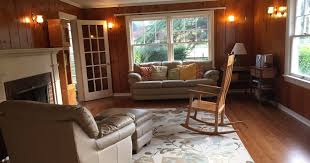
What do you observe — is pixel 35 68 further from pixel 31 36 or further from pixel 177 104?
pixel 177 104

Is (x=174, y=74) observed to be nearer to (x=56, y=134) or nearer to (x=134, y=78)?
(x=134, y=78)

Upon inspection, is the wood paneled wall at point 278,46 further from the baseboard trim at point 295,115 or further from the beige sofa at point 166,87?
the beige sofa at point 166,87

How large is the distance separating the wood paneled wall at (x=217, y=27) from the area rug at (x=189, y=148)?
9.51ft

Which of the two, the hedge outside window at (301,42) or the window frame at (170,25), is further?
the window frame at (170,25)

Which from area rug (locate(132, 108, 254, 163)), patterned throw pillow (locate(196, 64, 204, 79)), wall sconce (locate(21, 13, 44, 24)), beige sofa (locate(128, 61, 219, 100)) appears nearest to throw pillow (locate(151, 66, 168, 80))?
beige sofa (locate(128, 61, 219, 100))

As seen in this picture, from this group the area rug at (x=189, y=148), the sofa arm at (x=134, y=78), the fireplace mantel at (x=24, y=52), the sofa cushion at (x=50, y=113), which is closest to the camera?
the sofa cushion at (x=50, y=113)

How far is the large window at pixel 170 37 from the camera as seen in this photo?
598 centimetres

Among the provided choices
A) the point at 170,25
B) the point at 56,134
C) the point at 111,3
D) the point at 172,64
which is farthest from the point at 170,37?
the point at 56,134

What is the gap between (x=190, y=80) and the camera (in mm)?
5359

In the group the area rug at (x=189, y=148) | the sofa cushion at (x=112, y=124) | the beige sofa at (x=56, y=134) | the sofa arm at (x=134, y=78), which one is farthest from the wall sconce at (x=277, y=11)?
the beige sofa at (x=56, y=134)

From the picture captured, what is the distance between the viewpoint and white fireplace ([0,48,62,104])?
2949 millimetres

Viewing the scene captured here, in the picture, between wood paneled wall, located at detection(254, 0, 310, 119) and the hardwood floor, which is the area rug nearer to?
the hardwood floor

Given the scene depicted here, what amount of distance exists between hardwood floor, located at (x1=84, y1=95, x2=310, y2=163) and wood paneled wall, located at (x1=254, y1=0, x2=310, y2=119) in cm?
25

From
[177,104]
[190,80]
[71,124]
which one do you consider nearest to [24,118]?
[71,124]
